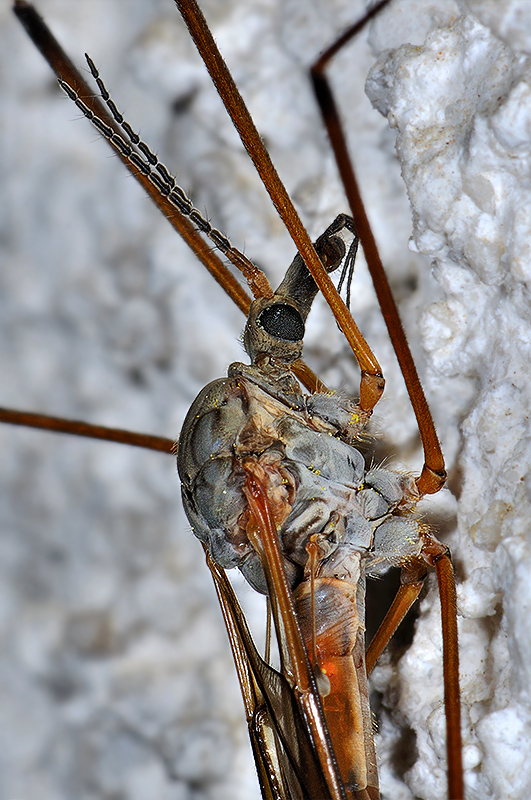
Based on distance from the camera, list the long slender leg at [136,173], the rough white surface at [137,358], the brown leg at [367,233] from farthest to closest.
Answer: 1. the rough white surface at [137,358]
2. the long slender leg at [136,173]
3. the brown leg at [367,233]

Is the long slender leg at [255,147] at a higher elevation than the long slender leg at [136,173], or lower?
lower

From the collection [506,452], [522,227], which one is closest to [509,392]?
[506,452]

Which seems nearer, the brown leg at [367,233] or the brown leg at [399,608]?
the brown leg at [367,233]

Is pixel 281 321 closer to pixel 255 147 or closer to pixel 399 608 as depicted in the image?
pixel 255 147

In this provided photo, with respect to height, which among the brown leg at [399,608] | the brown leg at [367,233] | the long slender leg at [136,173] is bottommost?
the brown leg at [399,608]

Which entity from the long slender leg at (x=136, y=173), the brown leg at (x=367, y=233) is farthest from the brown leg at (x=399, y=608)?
the long slender leg at (x=136, y=173)

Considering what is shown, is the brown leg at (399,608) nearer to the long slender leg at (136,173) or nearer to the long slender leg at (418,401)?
the long slender leg at (418,401)

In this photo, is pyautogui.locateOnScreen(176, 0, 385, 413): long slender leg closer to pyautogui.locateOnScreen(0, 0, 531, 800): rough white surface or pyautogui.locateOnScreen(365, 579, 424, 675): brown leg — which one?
pyautogui.locateOnScreen(0, 0, 531, 800): rough white surface

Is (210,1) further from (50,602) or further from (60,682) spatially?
(60,682)

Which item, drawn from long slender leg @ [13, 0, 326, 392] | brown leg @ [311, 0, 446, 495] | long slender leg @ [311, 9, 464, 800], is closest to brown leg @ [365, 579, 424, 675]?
long slender leg @ [311, 9, 464, 800]
